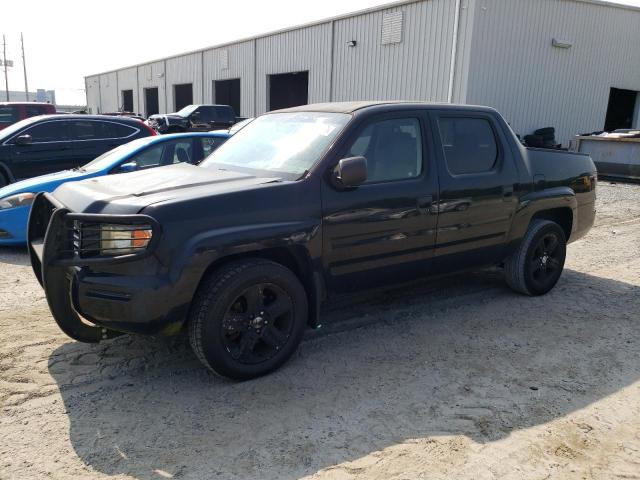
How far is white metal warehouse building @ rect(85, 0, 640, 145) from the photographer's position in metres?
17.4

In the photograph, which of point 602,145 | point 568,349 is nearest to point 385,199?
point 568,349

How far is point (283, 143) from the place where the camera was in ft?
14.0

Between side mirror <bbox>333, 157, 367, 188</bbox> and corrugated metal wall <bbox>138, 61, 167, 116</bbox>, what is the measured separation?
3713cm

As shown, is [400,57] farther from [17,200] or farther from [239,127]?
[17,200]

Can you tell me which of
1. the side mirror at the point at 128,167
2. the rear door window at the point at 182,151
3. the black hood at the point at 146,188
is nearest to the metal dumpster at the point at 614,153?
the rear door window at the point at 182,151

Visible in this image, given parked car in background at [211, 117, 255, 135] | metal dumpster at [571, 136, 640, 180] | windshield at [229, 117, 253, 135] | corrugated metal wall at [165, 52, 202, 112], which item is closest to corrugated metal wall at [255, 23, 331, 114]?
corrugated metal wall at [165, 52, 202, 112]

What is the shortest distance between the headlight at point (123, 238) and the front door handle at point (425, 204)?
6.88ft

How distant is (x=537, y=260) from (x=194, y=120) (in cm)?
1997

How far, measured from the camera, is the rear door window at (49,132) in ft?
30.7

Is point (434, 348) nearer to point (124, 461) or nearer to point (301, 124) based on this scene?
point (301, 124)

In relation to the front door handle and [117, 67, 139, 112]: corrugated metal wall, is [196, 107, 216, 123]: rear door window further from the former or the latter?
[117, 67, 139, 112]: corrugated metal wall

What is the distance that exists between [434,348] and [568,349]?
105 cm

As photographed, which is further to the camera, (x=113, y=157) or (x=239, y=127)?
(x=239, y=127)

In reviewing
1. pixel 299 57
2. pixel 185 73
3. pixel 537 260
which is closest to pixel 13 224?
pixel 537 260
